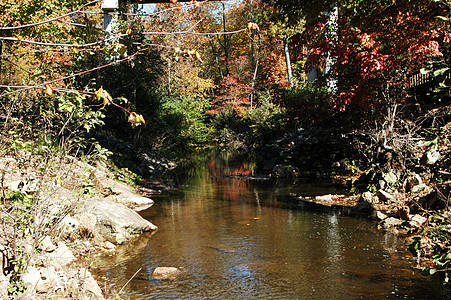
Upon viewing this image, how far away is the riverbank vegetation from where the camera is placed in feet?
14.2

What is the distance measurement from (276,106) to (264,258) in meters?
16.9

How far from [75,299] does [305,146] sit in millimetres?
12855

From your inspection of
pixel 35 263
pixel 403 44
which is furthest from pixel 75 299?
pixel 403 44

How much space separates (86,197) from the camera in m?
6.12

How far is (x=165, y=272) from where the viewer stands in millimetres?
5438

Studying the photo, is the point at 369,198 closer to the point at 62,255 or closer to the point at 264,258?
the point at 264,258

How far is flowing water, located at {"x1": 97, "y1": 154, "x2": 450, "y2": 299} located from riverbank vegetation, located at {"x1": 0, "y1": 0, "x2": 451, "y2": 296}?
67cm

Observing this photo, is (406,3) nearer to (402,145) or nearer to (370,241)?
(402,145)

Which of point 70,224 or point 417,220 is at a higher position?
point 70,224

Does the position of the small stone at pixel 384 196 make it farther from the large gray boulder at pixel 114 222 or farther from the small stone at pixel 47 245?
the small stone at pixel 47 245

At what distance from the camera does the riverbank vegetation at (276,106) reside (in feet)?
14.2

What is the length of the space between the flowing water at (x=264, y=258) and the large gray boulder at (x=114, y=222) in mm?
259

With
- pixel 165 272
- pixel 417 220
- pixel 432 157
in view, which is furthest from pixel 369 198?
pixel 165 272

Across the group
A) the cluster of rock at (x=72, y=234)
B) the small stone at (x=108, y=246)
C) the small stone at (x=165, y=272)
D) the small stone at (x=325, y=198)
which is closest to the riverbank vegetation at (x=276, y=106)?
the cluster of rock at (x=72, y=234)
